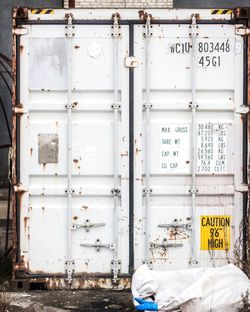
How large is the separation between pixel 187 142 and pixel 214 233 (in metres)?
1.04

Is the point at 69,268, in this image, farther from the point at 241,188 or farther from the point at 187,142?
the point at 241,188

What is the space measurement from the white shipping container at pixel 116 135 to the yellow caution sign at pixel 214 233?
0.06 meters

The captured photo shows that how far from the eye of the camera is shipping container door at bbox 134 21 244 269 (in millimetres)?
8461

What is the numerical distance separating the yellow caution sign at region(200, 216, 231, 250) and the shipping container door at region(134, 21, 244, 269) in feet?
0.04

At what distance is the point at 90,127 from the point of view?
8453 millimetres

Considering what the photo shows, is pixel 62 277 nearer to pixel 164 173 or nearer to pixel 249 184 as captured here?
pixel 164 173

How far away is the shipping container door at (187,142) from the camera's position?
8.46 metres

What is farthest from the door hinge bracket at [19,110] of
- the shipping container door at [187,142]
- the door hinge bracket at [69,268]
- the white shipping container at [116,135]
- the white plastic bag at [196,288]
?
the white plastic bag at [196,288]

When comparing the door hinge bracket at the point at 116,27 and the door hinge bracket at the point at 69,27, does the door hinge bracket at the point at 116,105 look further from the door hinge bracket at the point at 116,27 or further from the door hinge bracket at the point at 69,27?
the door hinge bracket at the point at 69,27

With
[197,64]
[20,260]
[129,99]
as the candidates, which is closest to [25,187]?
[20,260]

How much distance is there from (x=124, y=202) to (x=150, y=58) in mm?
1595

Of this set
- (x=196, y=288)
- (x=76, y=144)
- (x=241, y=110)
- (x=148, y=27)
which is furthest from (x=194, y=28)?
(x=196, y=288)

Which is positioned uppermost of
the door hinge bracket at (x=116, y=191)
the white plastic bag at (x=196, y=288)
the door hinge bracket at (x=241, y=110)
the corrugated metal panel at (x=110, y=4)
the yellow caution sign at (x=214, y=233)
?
the corrugated metal panel at (x=110, y=4)

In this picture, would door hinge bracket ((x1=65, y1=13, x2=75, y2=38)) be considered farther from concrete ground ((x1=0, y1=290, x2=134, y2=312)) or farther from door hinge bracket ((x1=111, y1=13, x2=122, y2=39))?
concrete ground ((x1=0, y1=290, x2=134, y2=312))
